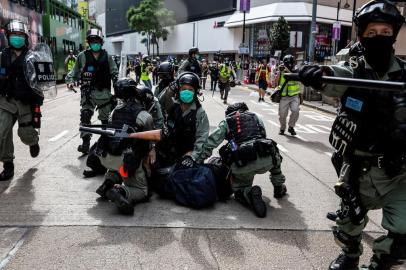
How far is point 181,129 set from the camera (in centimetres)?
507

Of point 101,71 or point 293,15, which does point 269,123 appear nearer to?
point 101,71

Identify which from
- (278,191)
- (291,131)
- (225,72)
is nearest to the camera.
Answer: (278,191)

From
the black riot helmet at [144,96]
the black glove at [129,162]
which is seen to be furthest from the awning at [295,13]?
the black glove at [129,162]

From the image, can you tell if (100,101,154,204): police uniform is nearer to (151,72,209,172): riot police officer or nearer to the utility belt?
(151,72,209,172): riot police officer

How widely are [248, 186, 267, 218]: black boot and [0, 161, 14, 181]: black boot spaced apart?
313 cm

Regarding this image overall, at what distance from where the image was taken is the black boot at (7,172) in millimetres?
5342

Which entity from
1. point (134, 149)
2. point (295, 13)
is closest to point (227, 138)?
point (134, 149)

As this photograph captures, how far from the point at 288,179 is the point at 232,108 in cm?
165

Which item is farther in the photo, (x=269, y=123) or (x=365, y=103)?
(x=269, y=123)

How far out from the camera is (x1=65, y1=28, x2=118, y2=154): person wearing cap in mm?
6816

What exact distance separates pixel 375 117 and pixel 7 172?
456 cm

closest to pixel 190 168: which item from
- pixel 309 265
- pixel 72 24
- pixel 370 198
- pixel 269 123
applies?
pixel 309 265

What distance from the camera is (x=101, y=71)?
685 centimetres

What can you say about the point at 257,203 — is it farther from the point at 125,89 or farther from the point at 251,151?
the point at 125,89
